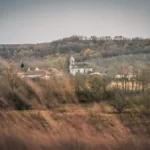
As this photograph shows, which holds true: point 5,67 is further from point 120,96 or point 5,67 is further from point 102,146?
point 102,146

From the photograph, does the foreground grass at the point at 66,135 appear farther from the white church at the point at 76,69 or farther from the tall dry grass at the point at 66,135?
the white church at the point at 76,69

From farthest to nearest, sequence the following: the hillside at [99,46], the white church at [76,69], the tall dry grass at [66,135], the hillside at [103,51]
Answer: the hillside at [103,51] < the hillside at [99,46] < the white church at [76,69] < the tall dry grass at [66,135]

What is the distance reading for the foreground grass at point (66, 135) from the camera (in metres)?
1.38

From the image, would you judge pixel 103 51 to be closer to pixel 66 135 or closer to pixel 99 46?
pixel 99 46

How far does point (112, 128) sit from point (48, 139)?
32cm

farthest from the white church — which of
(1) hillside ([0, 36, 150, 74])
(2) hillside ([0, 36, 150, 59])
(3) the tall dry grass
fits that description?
(3) the tall dry grass

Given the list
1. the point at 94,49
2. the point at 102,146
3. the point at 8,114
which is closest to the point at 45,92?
the point at 8,114

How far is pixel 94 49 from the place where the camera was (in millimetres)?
16844

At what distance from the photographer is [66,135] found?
1.45 metres

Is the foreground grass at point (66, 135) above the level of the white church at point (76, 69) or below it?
above

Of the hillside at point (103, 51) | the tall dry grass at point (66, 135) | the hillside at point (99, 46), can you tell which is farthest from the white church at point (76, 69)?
the tall dry grass at point (66, 135)

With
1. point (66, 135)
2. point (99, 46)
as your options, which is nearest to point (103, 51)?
point (99, 46)

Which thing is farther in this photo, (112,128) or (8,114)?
(8,114)

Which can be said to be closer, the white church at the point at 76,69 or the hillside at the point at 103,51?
the white church at the point at 76,69
